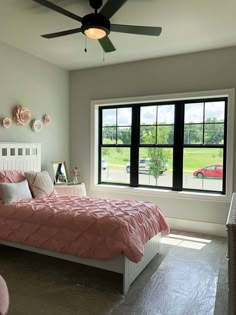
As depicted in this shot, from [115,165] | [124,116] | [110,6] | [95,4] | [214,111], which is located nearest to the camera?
[110,6]

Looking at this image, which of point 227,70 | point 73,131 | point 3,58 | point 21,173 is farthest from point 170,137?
point 3,58

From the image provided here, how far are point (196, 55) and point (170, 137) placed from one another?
1.39 m

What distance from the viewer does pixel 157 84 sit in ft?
14.5

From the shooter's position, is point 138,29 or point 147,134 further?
point 147,134

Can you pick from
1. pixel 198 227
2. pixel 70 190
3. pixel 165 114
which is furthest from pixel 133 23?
pixel 198 227

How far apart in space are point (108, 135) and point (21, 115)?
1728 millimetres

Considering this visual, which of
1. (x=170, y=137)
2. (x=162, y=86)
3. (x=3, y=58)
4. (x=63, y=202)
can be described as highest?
→ (x=3, y=58)

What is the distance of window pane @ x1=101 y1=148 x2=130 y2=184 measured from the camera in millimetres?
4958

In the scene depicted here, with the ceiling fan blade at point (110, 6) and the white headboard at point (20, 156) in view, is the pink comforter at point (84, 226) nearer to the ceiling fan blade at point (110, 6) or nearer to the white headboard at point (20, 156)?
the white headboard at point (20, 156)

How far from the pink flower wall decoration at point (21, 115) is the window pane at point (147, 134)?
204 centimetres

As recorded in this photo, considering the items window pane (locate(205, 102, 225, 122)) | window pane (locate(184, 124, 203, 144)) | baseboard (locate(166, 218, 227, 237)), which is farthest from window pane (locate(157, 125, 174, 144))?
baseboard (locate(166, 218, 227, 237))

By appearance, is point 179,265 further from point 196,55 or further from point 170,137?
point 196,55

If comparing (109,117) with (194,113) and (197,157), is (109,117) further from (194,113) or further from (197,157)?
(197,157)

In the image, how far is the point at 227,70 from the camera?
3.91 metres
